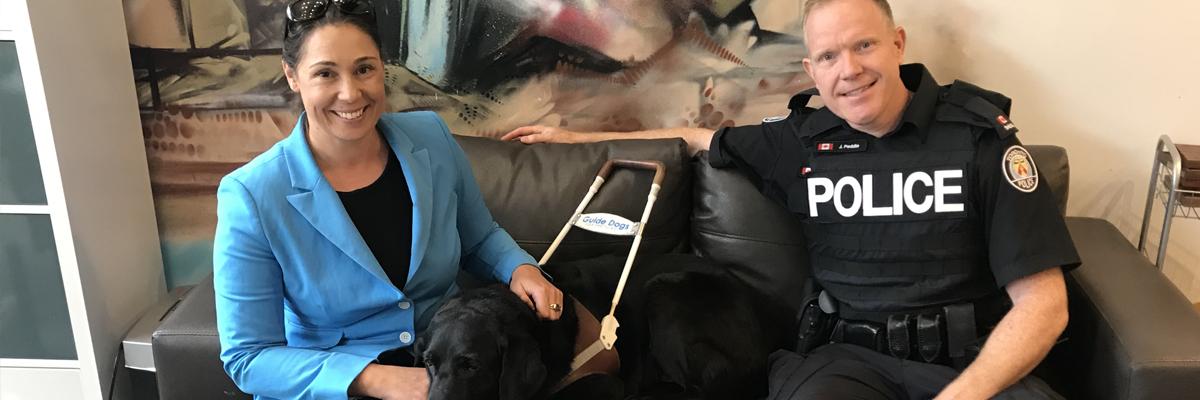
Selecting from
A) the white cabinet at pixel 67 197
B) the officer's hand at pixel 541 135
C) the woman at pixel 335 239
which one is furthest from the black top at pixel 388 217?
the white cabinet at pixel 67 197

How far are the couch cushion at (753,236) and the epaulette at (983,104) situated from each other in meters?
0.46

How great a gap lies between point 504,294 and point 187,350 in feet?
2.25

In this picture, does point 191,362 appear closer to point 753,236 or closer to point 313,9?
point 313,9

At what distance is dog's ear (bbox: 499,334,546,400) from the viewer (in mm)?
1417

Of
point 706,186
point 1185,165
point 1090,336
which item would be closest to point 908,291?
point 1090,336

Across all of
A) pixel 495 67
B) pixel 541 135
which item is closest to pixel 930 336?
pixel 541 135

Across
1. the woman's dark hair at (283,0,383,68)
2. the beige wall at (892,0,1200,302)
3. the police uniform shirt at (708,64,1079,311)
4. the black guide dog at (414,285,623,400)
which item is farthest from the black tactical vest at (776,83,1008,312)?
the woman's dark hair at (283,0,383,68)

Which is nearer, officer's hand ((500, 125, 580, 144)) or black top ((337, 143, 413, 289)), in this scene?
black top ((337, 143, 413, 289))

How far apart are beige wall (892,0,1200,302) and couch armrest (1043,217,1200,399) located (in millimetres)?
398

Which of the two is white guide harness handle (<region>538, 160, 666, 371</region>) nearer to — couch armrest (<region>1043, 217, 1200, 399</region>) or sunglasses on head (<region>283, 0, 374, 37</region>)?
sunglasses on head (<region>283, 0, 374, 37</region>)

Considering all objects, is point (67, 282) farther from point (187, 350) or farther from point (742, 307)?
point (742, 307)

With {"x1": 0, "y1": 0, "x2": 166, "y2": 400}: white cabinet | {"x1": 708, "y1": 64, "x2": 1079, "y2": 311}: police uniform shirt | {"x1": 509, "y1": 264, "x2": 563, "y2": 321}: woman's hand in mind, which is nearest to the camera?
{"x1": 708, "y1": 64, "x2": 1079, "y2": 311}: police uniform shirt

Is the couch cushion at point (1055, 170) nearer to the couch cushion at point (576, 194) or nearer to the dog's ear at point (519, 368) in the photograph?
the couch cushion at point (576, 194)

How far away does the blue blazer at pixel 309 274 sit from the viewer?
140cm
